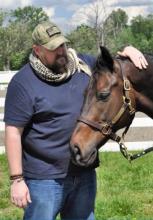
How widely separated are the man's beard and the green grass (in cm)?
232

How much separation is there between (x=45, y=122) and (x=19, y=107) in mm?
225

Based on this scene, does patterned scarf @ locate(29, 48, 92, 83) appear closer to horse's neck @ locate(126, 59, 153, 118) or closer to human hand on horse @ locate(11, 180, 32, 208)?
horse's neck @ locate(126, 59, 153, 118)

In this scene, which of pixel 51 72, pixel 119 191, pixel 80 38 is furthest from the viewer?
pixel 80 38

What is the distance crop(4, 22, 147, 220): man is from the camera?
3.87 metres

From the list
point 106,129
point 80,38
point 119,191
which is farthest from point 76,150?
point 80,38

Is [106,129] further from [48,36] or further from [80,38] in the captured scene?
[80,38]

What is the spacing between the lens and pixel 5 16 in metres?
47.9

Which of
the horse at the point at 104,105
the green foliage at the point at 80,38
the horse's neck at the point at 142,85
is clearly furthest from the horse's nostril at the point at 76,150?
the green foliage at the point at 80,38

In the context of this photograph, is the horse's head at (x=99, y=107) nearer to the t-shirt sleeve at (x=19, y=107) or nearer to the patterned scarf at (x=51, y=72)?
the patterned scarf at (x=51, y=72)

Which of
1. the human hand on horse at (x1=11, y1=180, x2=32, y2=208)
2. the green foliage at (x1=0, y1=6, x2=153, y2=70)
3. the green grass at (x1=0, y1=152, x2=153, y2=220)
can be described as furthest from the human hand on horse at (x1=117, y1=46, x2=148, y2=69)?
the green foliage at (x1=0, y1=6, x2=153, y2=70)

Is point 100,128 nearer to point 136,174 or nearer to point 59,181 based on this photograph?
point 59,181

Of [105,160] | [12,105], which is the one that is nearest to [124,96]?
[12,105]

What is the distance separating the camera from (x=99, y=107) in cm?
377

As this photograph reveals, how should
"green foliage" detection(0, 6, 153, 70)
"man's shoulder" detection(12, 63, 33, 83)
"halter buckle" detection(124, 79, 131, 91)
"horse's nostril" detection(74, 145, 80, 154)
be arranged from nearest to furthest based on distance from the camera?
1. "horse's nostril" detection(74, 145, 80, 154)
2. "halter buckle" detection(124, 79, 131, 91)
3. "man's shoulder" detection(12, 63, 33, 83)
4. "green foliage" detection(0, 6, 153, 70)
